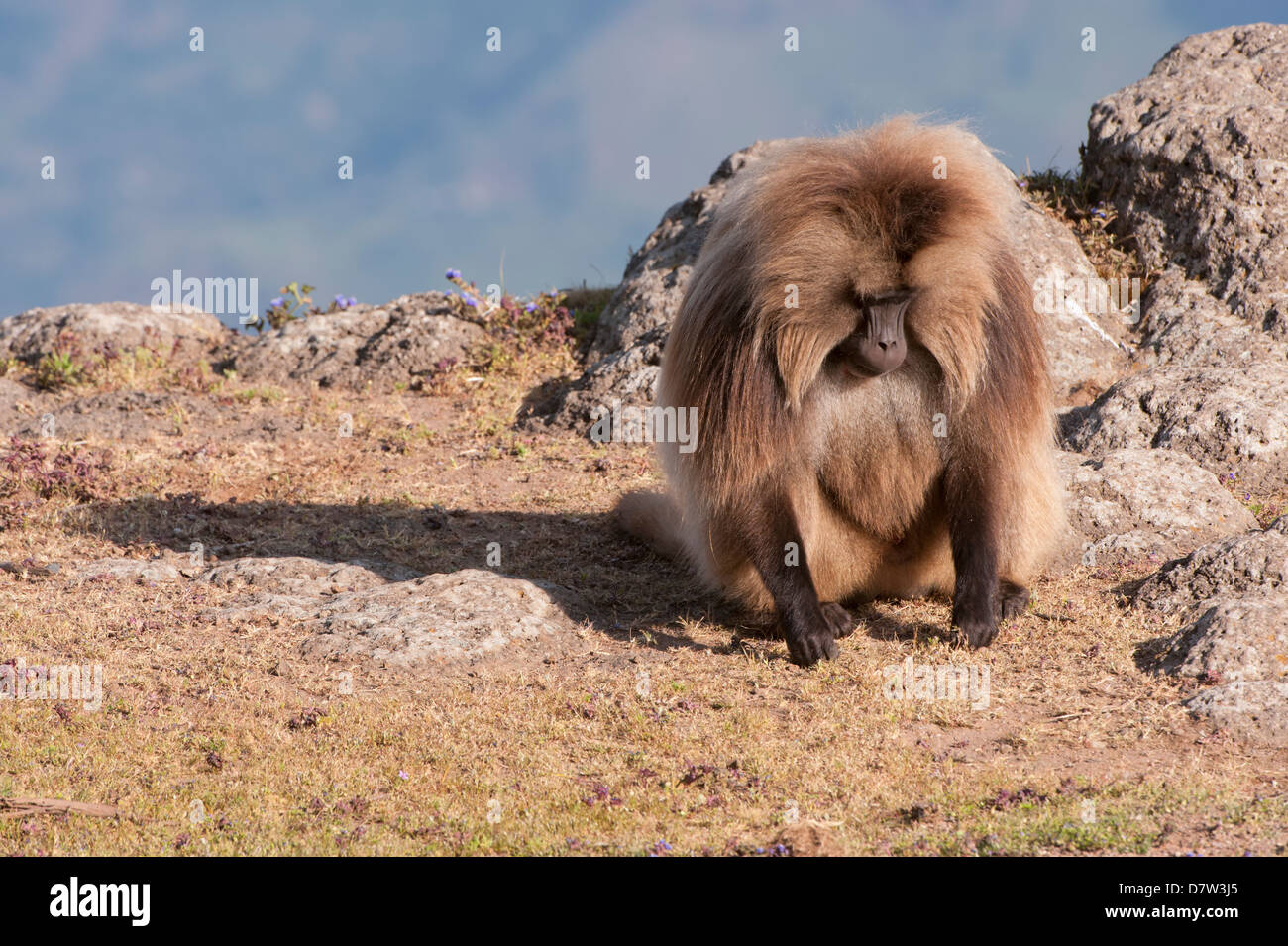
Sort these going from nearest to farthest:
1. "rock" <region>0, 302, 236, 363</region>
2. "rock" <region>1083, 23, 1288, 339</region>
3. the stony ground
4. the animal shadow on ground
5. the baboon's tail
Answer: the stony ground < the animal shadow on ground < the baboon's tail < "rock" <region>1083, 23, 1288, 339</region> < "rock" <region>0, 302, 236, 363</region>

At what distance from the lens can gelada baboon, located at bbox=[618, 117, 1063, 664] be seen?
4602 mm

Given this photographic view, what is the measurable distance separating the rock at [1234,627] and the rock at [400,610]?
2731mm

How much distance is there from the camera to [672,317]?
441 inches

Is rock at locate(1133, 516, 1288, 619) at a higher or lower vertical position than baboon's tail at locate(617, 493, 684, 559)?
lower

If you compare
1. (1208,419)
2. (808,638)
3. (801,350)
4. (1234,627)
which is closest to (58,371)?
(808,638)

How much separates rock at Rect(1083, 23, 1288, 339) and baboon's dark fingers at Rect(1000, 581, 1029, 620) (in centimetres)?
520

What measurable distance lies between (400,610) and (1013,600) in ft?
9.58

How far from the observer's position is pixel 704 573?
6.00 m

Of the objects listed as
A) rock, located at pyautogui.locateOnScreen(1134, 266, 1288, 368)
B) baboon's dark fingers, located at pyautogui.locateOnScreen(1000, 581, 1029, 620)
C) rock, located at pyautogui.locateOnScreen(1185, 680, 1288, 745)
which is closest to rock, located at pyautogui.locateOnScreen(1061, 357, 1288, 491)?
rock, located at pyautogui.locateOnScreen(1134, 266, 1288, 368)

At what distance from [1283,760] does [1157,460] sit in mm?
3256

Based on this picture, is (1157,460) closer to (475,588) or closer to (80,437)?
(475,588)

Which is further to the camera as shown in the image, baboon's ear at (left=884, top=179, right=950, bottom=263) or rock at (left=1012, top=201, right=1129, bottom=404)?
rock at (left=1012, top=201, right=1129, bottom=404)

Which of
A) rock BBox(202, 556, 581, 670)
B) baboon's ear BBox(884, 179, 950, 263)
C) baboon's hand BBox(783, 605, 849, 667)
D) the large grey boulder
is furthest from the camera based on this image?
the large grey boulder

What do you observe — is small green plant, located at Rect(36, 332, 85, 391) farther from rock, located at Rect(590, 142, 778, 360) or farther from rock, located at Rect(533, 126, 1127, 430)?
rock, located at Rect(590, 142, 778, 360)
